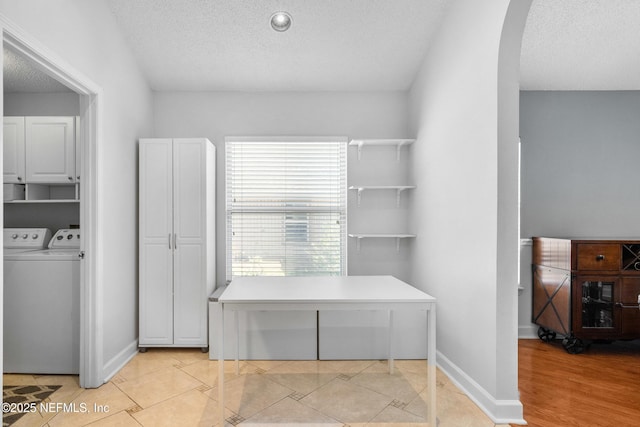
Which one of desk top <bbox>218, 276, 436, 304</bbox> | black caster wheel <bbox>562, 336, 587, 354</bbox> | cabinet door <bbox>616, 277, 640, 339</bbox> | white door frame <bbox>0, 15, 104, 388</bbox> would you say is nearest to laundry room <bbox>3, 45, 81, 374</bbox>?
white door frame <bbox>0, 15, 104, 388</bbox>

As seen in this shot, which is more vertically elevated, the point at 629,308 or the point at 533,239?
the point at 533,239

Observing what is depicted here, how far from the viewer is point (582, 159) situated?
3525mm

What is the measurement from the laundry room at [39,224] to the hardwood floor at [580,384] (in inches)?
130

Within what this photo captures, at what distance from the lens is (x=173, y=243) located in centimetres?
320

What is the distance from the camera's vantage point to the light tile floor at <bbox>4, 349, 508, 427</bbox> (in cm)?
209

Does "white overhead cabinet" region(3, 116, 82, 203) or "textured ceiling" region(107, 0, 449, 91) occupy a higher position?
"textured ceiling" region(107, 0, 449, 91)

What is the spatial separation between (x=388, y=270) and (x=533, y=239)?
4.82 feet

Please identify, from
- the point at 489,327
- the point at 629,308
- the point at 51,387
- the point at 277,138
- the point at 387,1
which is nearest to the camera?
the point at 489,327

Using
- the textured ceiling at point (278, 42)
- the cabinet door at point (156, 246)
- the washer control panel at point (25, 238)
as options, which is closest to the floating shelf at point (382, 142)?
the textured ceiling at point (278, 42)

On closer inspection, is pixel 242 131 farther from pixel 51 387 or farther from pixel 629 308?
pixel 629 308

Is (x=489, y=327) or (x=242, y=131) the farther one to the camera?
(x=242, y=131)

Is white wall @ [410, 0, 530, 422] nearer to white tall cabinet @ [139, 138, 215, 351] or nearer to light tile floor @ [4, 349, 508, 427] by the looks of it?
light tile floor @ [4, 349, 508, 427]

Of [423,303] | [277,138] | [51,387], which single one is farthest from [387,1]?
[51,387]

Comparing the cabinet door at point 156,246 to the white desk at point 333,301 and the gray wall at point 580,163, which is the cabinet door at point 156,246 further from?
the gray wall at point 580,163
